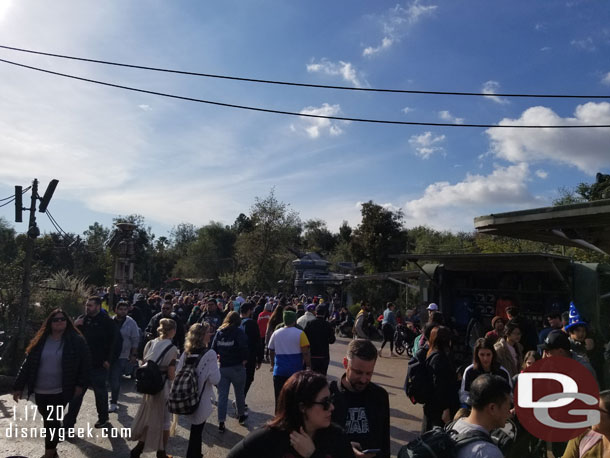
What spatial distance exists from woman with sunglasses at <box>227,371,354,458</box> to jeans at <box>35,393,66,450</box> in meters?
3.76

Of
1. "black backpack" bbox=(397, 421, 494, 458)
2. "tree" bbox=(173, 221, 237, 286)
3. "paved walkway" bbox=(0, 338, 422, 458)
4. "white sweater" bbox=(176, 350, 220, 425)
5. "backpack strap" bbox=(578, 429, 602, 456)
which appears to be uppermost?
"tree" bbox=(173, 221, 237, 286)

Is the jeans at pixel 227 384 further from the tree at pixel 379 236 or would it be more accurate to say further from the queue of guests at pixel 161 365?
the tree at pixel 379 236

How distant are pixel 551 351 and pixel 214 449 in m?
3.98

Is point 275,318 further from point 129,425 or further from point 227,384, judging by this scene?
point 129,425

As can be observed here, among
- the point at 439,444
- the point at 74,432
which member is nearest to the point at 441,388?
the point at 439,444

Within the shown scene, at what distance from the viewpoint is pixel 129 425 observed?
6.35m

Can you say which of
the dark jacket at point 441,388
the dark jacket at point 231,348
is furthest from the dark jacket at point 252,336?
the dark jacket at point 441,388

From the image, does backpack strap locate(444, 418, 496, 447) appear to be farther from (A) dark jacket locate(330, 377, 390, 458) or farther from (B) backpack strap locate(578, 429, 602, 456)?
(B) backpack strap locate(578, 429, 602, 456)

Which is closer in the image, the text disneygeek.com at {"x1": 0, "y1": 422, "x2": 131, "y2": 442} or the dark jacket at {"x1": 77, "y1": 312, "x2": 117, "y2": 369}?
the text disneygeek.com at {"x1": 0, "y1": 422, "x2": 131, "y2": 442}

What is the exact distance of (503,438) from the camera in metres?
2.71

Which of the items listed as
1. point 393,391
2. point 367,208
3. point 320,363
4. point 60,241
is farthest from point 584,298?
point 60,241

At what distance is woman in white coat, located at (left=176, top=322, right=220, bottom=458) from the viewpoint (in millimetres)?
4766

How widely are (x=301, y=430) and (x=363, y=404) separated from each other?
872mm

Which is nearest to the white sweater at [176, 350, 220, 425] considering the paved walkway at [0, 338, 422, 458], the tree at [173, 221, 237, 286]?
the paved walkway at [0, 338, 422, 458]
